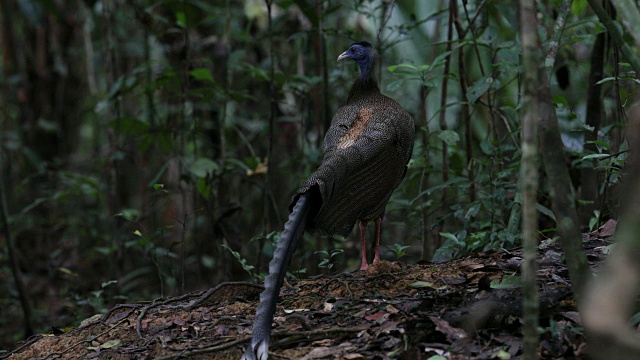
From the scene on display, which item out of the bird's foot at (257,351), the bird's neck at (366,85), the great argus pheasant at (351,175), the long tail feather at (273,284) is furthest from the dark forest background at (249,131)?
the bird's foot at (257,351)

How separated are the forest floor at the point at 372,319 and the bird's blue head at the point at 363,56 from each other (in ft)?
5.35

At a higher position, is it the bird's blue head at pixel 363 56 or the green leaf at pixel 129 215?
the bird's blue head at pixel 363 56

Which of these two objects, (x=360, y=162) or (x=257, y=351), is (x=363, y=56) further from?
(x=257, y=351)

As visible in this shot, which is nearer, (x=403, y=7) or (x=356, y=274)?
(x=356, y=274)

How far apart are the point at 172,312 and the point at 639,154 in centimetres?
304

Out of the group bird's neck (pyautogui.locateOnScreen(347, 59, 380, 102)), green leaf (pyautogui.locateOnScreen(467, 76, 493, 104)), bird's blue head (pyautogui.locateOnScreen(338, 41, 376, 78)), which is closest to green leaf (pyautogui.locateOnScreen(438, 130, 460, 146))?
green leaf (pyautogui.locateOnScreen(467, 76, 493, 104))

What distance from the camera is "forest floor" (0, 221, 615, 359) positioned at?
10.2 ft

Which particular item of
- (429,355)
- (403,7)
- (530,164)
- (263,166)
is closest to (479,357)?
(429,355)

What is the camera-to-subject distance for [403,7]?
28.3 feet

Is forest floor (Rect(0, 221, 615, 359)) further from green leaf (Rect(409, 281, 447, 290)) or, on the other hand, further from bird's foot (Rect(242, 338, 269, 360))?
bird's foot (Rect(242, 338, 269, 360))

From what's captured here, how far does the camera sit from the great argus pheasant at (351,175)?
3246 mm

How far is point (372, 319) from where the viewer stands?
3469 mm

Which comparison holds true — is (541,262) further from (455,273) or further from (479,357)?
(479,357)

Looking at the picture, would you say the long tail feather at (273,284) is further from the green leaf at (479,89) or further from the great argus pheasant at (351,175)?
the green leaf at (479,89)
